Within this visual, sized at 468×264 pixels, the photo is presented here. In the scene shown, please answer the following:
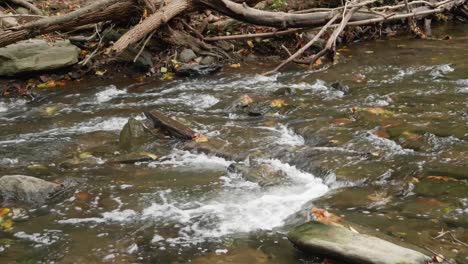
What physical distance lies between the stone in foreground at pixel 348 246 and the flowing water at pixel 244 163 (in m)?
0.13

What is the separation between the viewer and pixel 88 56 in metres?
10.3

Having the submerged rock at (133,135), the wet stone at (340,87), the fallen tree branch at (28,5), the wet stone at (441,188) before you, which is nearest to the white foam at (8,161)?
the submerged rock at (133,135)

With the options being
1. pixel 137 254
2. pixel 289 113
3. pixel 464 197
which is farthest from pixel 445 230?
pixel 289 113

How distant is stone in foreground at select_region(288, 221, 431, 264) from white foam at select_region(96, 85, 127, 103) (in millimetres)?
5887

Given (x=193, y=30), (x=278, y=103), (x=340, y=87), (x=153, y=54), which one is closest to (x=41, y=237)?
(x=278, y=103)

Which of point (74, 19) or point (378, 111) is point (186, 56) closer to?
point (74, 19)

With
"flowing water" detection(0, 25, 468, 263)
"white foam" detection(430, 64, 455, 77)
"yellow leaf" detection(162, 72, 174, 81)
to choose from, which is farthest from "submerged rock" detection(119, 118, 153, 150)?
"white foam" detection(430, 64, 455, 77)

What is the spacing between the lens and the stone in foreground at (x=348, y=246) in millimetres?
3549

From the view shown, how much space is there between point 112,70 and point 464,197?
7662 mm

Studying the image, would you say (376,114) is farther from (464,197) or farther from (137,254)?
(137,254)

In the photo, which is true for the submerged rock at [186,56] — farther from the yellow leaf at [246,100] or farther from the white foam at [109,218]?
the white foam at [109,218]

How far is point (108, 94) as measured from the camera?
9.46 m

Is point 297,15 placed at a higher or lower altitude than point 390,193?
higher

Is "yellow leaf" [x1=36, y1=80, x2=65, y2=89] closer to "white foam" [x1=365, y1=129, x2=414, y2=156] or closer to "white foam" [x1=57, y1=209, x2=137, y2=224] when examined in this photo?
"white foam" [x1=57, y1=209, x2=137, y2=224]
